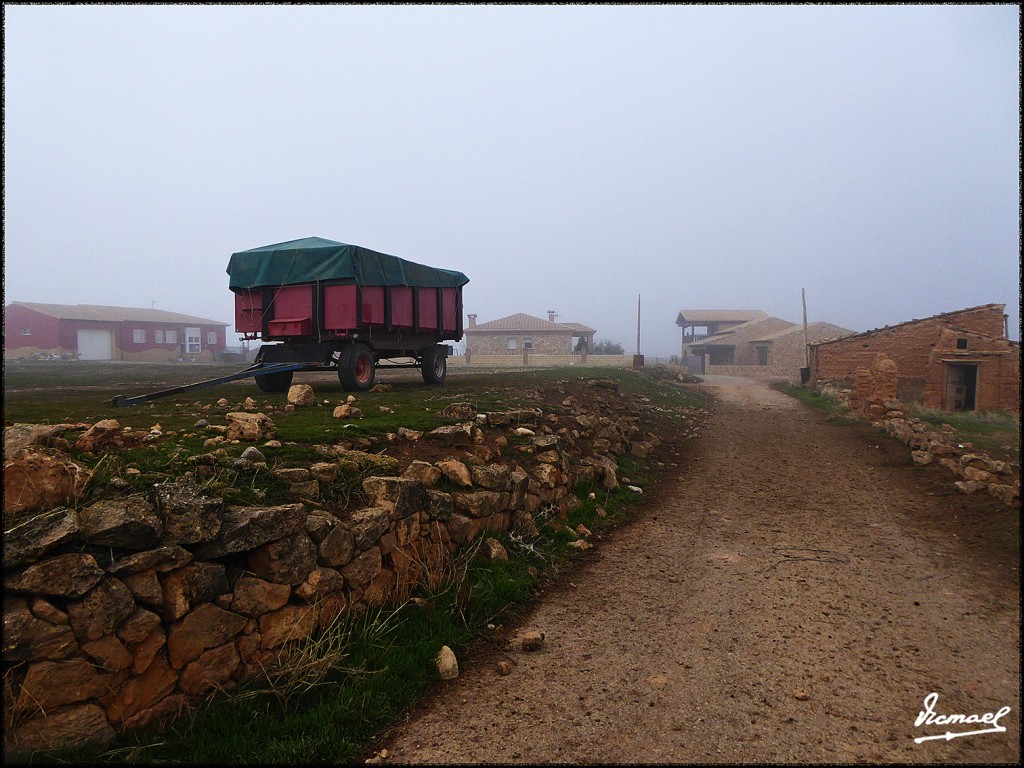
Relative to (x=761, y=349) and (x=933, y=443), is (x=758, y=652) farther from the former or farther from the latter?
(x=761, y=349)

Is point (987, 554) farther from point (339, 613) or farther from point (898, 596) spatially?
point (339, 613)

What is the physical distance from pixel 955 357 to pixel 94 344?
155 feet

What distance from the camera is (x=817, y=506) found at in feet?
22.9

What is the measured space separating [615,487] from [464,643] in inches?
161

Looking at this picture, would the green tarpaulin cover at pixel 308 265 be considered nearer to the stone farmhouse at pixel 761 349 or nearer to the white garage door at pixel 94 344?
the stone farmhouse at pixel 761 349

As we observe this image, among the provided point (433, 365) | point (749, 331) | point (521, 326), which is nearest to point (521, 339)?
point (521, 326)

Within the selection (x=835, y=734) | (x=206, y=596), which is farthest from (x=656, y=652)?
(x=206, y=596)

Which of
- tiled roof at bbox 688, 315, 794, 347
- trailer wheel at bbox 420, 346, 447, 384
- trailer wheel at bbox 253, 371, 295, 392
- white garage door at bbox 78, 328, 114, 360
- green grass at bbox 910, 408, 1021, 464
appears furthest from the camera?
tiled roof at bbox 688, 315, 794, 347

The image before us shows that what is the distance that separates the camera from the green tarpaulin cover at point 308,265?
9273mm

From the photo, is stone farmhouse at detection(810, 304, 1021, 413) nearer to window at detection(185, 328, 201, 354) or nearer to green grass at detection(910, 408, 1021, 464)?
green grass at detection(910, 408, 1021, 464)

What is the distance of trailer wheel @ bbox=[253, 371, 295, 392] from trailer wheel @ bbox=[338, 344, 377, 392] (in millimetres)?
1139

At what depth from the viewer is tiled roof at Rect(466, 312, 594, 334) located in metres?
45.0
